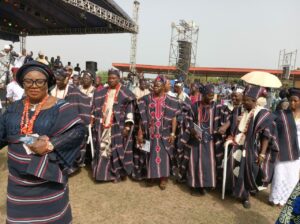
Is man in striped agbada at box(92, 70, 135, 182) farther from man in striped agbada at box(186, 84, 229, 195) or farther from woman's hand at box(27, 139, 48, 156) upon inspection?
Result: woman's hand at box(27, 139, 48, 156)

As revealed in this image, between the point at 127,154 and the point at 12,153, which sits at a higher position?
the point at 12,153

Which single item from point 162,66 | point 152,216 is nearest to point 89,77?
point 152,216

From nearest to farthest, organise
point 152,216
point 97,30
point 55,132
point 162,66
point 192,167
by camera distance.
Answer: point 55,132
point 152,216
point 192,167
point 97,30
point 162,66

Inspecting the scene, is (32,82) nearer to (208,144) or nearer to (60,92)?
(208,144)

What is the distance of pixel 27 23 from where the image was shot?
20.4 m

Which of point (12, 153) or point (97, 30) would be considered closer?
point (12, 153)

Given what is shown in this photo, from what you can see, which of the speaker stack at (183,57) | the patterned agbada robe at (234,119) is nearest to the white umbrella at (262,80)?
the patterned agbada robe at (234,119)

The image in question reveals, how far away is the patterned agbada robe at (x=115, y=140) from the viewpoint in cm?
516

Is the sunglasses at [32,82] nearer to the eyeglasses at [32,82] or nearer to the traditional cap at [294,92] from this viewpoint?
the eyeglasses at [32,82]

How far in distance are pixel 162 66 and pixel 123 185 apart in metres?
26.0

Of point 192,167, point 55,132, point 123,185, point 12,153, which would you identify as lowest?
point 123,185

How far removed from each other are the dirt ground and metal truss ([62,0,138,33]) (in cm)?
1070

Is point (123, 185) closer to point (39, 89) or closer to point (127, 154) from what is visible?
point (127, 154)

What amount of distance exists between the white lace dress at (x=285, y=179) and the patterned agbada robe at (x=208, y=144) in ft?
3.08
